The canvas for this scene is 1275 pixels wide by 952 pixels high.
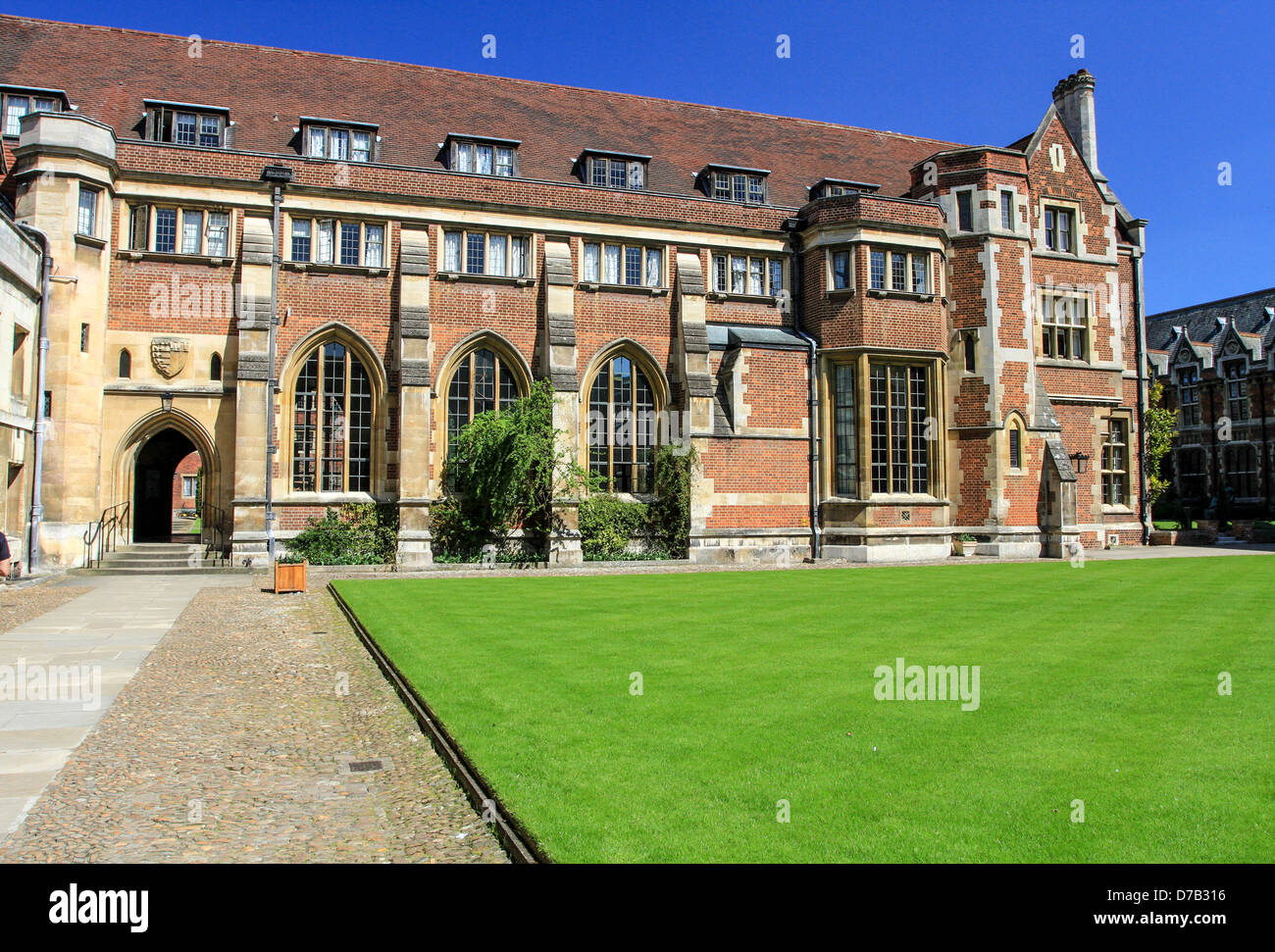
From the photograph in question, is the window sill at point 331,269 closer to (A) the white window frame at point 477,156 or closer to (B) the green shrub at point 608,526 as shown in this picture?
(A) the white window frame at point 477,156

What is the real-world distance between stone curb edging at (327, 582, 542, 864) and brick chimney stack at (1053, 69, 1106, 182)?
1273 inches

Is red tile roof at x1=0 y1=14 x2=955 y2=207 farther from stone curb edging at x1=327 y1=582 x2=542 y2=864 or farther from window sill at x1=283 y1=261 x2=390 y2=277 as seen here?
stone curb edging at x1=327 y1=582 x2=542 y2=864

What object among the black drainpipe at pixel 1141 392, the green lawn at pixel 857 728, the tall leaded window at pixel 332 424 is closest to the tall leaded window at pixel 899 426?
the black drainpipe at pixel 1141 392

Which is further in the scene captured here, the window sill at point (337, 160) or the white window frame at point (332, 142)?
the white window frame at point (332, 142)

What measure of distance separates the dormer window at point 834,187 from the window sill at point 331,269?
14563mm

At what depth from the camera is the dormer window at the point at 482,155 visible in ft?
84.5

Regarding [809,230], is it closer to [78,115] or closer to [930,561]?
[930,561]

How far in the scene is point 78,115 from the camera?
21.0 m

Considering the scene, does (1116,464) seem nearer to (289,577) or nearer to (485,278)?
(485,278)

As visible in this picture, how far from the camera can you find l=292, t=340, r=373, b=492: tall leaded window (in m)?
23.2

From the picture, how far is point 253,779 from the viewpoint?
19.4 feet

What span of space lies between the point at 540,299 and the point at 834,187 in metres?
11.1

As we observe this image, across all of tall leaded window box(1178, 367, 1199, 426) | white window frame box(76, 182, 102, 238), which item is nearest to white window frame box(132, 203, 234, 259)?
white window frame box(76, 182, 102, 238)
